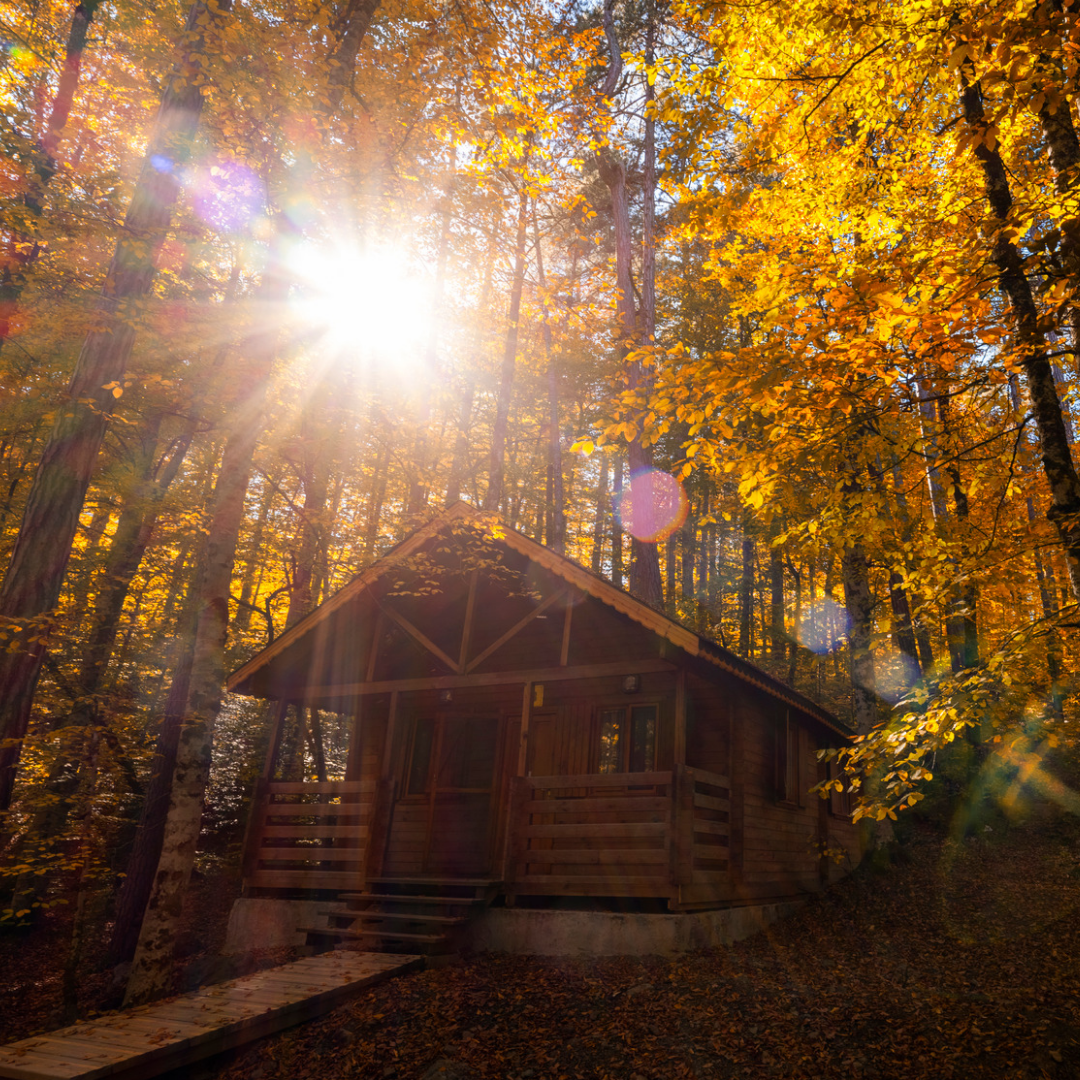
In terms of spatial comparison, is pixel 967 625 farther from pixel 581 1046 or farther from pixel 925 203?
pixel 581 1046

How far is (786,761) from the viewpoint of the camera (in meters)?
12.6

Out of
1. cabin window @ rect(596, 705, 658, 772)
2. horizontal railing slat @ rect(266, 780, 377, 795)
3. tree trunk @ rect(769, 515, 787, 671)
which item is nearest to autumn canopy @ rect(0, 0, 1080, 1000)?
horizontal railing slat @ rect(266, 780, 377, 795)

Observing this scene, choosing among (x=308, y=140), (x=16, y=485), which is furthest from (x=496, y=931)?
(x=16, y=485)

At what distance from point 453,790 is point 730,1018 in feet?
22.1

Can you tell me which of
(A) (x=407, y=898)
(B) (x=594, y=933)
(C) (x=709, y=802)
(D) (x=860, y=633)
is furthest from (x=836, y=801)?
(A) (x=407, y=898)

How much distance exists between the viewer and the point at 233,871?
627 inches

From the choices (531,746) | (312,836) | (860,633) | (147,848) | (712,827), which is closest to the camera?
(712,827)

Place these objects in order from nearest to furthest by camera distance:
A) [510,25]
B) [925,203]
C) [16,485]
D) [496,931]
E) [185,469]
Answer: [925,203]
[496,931]
[510,25]
[16,485]
[185,469]

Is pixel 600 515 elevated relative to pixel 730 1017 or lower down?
elevated

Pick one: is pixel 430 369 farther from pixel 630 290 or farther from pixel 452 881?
pixel 452 881

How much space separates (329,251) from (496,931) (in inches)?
409

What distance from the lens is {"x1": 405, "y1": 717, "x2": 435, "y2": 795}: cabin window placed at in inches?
501

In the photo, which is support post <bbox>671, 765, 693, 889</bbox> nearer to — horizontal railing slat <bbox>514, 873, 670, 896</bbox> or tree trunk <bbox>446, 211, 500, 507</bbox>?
horizontal railing slat <bbox>514, 873, 670, 896</bbox>

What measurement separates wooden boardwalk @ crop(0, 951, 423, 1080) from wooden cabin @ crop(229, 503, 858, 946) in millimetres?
2370
